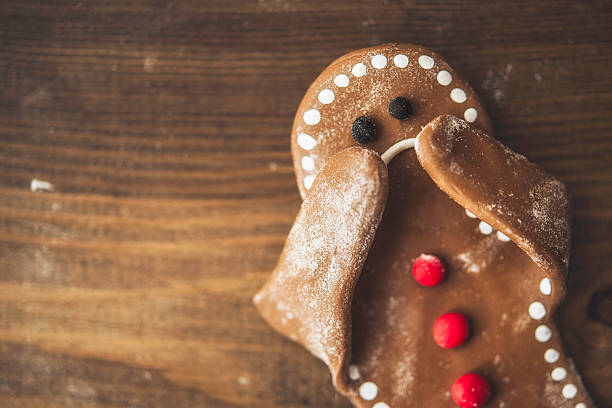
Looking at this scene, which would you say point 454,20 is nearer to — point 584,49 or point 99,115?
point 584,49

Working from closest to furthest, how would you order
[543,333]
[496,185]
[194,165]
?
[496,185] → [543,333] → [194,165]

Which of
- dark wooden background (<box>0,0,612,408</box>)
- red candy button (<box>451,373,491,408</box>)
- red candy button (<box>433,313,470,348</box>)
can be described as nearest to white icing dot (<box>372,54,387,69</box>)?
dark wooden background (<box>0,0,612,408</box>)

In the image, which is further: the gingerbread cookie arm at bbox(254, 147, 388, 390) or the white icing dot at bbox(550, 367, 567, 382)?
the white icing dot at bbox(550, 367, 567, 382)

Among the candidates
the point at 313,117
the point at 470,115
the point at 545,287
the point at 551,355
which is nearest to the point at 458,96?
the point at 470,115

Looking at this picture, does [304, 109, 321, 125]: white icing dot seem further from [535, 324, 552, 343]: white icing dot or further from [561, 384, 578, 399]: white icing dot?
[561, 384, 578, 399]: white icing dot

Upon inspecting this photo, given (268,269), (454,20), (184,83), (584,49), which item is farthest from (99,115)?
(584,49)

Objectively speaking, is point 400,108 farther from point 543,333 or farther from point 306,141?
point 543,333
